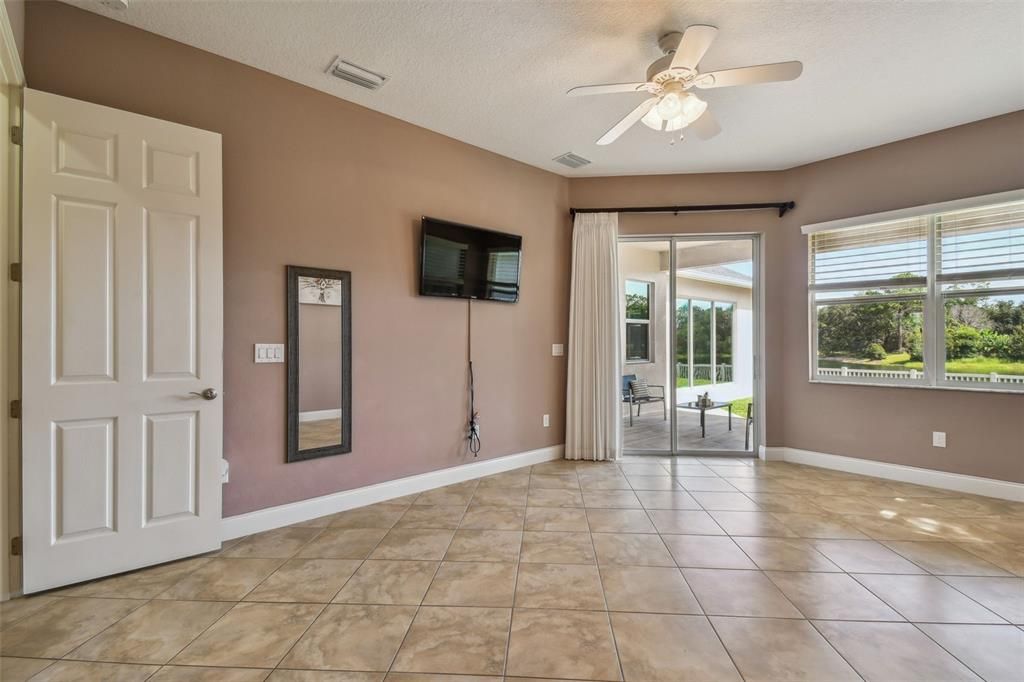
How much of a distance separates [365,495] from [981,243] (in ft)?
17.8

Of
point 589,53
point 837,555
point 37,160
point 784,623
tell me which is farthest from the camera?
point 589,53

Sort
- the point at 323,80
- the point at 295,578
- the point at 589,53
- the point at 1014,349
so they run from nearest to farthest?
the point at 295,578, the point at 589,53, the point at 323,80, the point at 1014,349

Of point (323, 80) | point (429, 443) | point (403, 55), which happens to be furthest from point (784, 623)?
point (323, 80)

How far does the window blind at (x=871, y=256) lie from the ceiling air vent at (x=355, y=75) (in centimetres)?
436

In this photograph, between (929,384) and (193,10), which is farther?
(929,384)

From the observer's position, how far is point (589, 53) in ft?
8.66

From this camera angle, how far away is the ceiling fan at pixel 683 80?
6.97ft

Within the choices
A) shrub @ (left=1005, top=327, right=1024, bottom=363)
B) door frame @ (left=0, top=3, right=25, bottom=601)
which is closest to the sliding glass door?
shrub @ (left=1005, top=327, right=1024, bottom=363)

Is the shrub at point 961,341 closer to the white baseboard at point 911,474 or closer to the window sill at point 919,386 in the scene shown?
the window sill at point 919,386

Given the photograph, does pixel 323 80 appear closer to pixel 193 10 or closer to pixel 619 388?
pixel 193 10

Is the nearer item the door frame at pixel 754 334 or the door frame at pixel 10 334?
the door frame at pixel 10 334

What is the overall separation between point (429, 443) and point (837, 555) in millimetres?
2888

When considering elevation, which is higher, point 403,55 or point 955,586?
point 403,55

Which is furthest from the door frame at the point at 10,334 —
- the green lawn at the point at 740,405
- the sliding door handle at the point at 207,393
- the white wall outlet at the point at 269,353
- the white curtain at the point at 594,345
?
the green lawn at the point at 740,405
